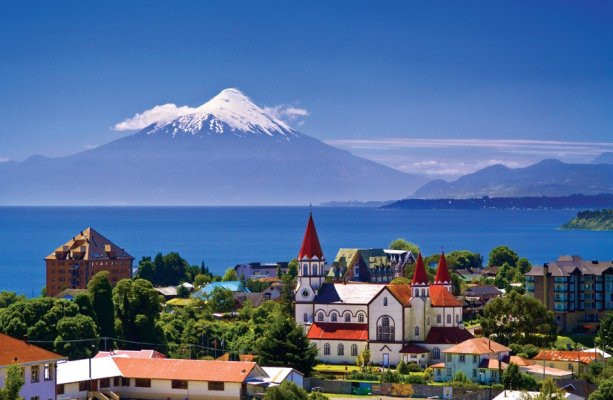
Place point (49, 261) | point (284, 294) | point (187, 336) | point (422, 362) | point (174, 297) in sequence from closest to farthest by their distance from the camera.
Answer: point (422, 362)
point (187, 336)
point (284, 294)
point (174, 297)
point (49, 261)

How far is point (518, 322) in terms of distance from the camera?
80562 millimetres

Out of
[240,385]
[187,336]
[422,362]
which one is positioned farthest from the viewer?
[187,336]

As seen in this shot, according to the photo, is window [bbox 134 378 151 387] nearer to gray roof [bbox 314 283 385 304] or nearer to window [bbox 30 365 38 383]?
window [bbox 30 365 38 383]

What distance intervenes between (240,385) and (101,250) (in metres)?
78.4

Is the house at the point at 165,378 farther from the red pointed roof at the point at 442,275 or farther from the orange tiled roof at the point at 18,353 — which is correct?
the red pointed roof at the point at 442,275

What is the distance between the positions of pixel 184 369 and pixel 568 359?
939 inches

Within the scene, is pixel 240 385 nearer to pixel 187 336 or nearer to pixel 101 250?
pixel 187 336

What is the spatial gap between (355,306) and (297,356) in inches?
510

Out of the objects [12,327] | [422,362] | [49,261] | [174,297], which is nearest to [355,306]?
[422,362]

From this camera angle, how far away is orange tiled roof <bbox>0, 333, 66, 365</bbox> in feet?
153

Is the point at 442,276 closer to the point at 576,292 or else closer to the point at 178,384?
the point at 576,292

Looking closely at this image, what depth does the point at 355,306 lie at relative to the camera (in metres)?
81.6

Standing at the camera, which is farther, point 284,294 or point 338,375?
point 284,294

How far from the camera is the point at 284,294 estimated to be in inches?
3871
